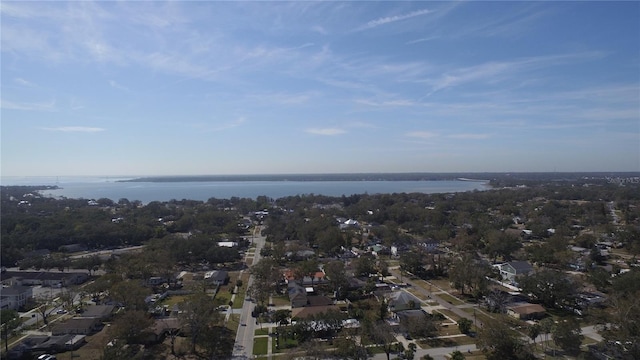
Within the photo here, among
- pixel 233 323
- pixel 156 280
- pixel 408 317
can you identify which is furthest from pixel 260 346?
pixel 156 280

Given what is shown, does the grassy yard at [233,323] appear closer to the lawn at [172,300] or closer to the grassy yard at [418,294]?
the lawn at [172,300]

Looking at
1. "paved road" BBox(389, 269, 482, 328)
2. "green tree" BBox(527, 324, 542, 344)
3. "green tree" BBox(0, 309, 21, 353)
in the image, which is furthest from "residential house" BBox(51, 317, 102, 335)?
"green tree" BBox(527, 324, 542, 344)

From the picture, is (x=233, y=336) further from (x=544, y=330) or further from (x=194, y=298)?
(x=544, y=330)

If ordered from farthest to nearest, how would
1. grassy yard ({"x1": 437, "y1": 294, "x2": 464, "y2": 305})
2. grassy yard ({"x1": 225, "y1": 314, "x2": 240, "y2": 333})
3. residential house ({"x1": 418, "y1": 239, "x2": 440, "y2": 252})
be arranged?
1. residential house ({"x1": 418, "y1": 239, "x2": 440, "y2": 252})
2. grassy yard ({"x1": 437, "y1": 294, "x2": 464, "y2": 305})
3. grassy yard ({"x1": 225, "y1": 314, "x2": 240, "y2": 333})

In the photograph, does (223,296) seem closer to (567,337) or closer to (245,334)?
(245,334)

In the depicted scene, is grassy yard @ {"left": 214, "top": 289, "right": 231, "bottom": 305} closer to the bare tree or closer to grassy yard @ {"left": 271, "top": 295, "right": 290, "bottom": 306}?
grassy yard @ {"left": 271, "top": 295, "right": 290, "bottom": 306}

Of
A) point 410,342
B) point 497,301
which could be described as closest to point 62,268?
point 410,342

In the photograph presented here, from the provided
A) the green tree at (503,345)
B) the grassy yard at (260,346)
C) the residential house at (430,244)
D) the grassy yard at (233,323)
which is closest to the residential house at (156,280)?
the grassy yard at (233,323)
